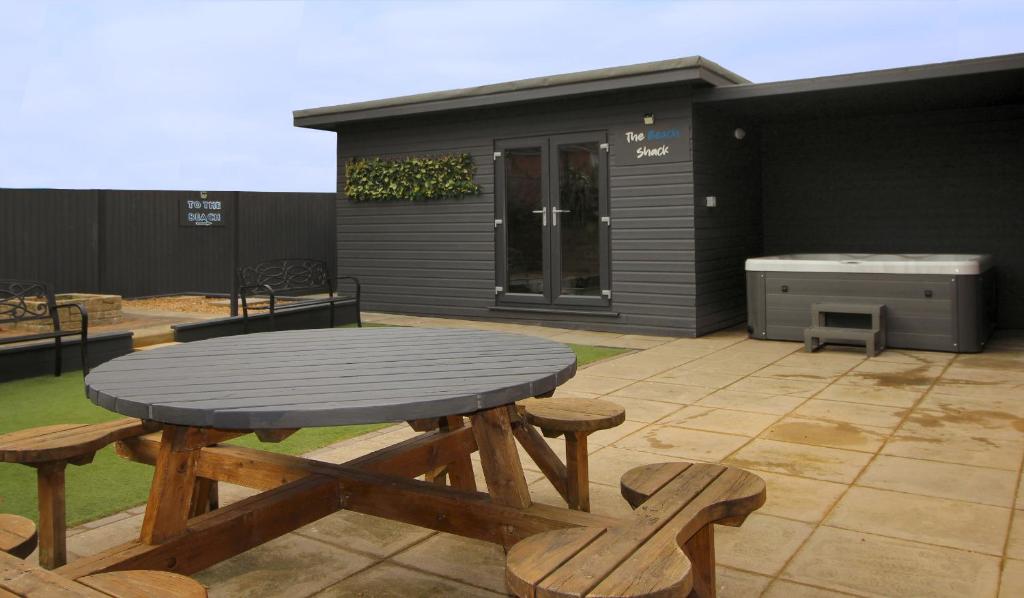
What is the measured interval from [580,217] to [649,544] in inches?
274

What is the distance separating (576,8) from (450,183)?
330 inches

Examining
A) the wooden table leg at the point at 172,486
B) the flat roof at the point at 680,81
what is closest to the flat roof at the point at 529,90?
the flat roof at the point at 680,81

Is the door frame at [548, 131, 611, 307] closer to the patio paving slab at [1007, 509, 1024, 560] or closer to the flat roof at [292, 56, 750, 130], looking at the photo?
the flat roof at [292, 56, 750, 130]

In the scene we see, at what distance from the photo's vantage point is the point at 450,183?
9.42 meters

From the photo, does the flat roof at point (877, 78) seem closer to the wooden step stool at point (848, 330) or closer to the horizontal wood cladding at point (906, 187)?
the wooden step stool at point (848, 330)

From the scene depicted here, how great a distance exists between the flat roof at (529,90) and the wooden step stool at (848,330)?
2261 millimetres

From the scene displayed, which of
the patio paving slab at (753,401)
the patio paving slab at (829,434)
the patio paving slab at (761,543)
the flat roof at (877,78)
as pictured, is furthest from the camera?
the flat roof at (877,78)

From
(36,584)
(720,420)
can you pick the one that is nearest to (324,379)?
(36,584)

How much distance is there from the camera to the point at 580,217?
8.58m

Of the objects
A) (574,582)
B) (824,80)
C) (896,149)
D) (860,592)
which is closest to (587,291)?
(824,80)

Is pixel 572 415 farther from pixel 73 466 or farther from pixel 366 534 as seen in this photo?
pixel 73 466

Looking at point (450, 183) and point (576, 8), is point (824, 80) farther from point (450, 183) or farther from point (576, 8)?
point (576, 8)

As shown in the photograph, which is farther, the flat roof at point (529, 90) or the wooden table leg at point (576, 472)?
the flat roof at point (529, 90)

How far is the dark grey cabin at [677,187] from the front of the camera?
7.94m
